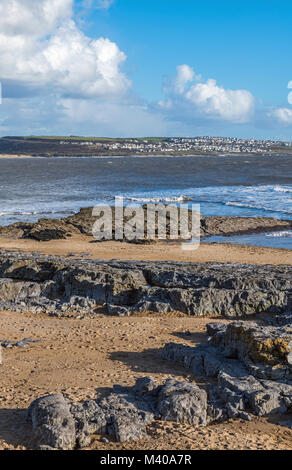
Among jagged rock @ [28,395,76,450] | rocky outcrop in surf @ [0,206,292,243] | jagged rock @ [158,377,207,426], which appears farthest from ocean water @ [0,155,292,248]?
jagged rock @ [28,395,76,450]

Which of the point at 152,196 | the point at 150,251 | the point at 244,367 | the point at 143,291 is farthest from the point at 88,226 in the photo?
the point at 244,367

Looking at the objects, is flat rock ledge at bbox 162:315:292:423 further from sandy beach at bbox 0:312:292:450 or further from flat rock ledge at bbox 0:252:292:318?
flat rock ledge at bbox 0:252:292:318

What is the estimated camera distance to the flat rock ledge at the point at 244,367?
7129 mm

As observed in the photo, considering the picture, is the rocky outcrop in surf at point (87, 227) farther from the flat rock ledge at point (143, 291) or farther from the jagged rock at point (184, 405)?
the jagged rock at point (184, 405)

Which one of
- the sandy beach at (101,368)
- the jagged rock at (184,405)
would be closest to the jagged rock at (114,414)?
the jagged rock at (184,405)

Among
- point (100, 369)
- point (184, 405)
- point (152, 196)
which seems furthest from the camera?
point (152, 196)

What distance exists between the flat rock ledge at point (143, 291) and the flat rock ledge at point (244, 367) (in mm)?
2564

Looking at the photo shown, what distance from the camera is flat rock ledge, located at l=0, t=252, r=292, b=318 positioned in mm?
12172

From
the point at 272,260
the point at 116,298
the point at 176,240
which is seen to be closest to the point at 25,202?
the point at 176,240

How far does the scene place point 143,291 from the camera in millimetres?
12742

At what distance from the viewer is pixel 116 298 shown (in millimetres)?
12805

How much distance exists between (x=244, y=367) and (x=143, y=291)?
4967 millimetres
